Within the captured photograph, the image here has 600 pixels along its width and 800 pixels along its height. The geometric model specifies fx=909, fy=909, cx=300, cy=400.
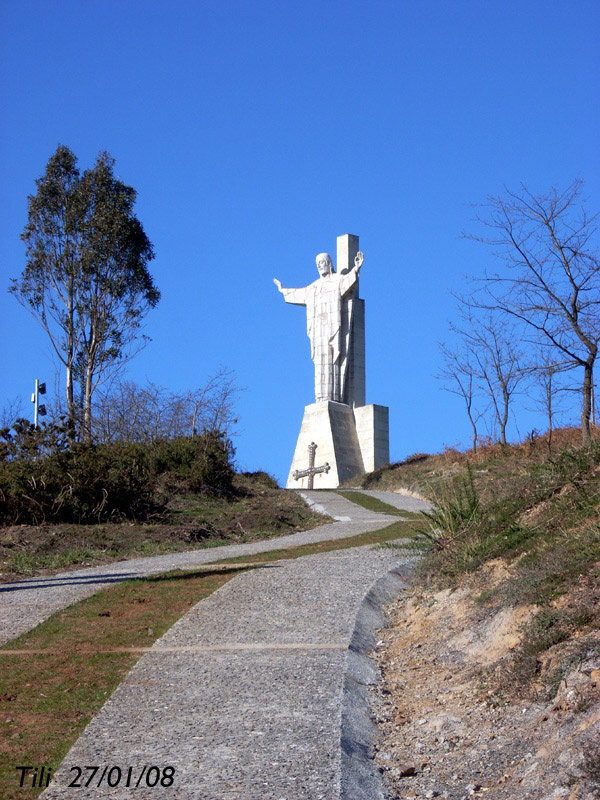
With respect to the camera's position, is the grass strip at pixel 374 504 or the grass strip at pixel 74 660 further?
the grass strip at pixel 374 504

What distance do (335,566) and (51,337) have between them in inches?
789

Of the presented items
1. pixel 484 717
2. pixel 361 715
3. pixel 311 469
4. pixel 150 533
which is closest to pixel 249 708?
pixel 361 715

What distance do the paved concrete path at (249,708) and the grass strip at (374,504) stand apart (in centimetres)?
1002

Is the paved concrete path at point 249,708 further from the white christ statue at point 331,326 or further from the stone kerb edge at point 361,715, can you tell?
the white christ statue at point 331,326

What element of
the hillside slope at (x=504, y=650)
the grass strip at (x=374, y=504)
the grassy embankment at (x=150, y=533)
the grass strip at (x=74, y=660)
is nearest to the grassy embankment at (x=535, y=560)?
the hillside slope at (x=504, y=650)

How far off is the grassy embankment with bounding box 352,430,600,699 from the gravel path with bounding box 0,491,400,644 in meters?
3.40

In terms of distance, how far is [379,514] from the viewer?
60.7 ft

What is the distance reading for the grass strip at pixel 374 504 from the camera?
1845 cm

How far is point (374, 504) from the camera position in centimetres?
2153

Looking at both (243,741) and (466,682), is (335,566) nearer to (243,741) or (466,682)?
(466,682)

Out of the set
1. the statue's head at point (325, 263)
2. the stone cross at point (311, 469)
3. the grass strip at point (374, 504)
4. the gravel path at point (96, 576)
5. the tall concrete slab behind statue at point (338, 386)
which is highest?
the statue's head at point (325, 263)

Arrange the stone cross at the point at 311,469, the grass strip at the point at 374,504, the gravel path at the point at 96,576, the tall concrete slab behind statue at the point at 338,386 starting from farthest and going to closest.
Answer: the tall concrete slab behind statue at the point at 338,386
the stone cross at the point at 311,469
the grass strip at the point at 374,504
the gravel path at the point at 96,576

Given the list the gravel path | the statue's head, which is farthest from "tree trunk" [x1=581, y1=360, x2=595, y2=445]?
the statue's head

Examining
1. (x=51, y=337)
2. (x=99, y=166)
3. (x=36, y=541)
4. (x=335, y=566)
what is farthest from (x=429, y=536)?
(x=99, y=166)
